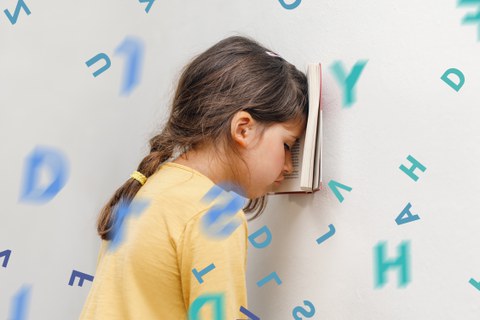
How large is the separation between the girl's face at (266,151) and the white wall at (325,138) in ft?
0.16

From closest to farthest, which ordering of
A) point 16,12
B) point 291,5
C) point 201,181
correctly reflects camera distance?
point 201,181, point 291,5, point 16,12

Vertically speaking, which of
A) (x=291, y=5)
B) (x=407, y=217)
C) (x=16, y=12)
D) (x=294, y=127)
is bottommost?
(x=407, y=217)

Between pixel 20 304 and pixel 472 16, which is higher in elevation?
pixel 472 16

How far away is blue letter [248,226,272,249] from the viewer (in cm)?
85

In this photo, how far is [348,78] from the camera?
750 millimetres

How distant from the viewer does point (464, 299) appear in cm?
62

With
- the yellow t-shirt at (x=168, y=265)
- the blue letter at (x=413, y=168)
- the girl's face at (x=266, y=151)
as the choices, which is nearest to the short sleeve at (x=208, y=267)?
the yellow t-shirt at (x=168, y=265)

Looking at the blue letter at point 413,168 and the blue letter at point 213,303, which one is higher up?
the blue letter at point 413,168

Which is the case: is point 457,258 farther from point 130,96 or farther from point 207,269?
point 130,96

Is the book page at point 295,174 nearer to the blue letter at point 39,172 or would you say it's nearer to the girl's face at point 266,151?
the girl's face at point 266,151

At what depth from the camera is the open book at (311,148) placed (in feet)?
2.47

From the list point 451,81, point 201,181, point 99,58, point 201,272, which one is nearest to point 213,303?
point 201,272

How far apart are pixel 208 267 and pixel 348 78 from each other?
29 centimetres

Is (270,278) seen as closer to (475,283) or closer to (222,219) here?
(222,219)
